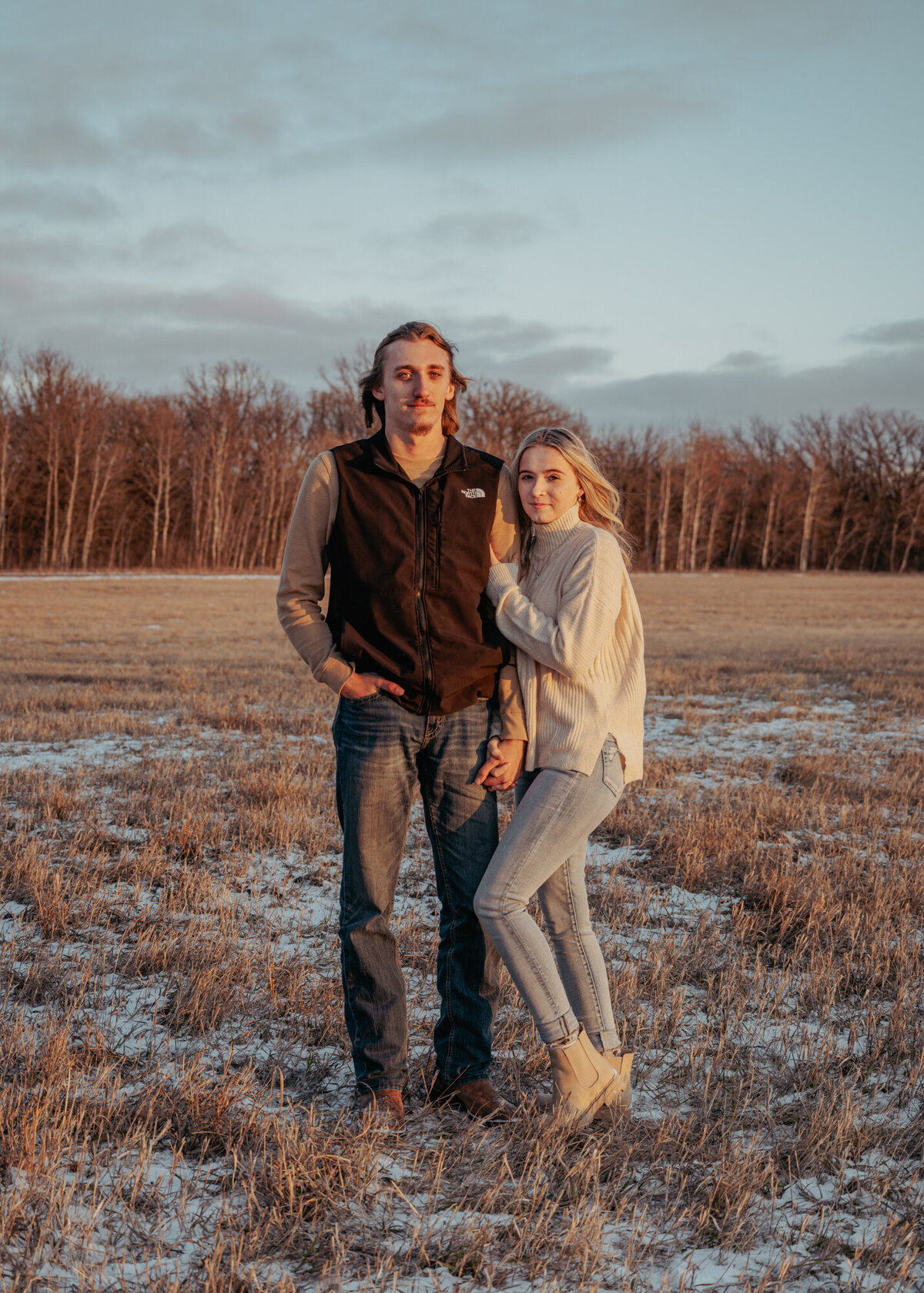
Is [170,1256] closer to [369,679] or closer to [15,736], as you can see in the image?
[369,679]

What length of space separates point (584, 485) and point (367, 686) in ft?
3.33

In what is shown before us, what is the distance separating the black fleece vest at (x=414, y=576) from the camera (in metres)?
3.13

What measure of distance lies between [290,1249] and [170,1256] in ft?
1.00

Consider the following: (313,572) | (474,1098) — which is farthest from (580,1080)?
(313,572)

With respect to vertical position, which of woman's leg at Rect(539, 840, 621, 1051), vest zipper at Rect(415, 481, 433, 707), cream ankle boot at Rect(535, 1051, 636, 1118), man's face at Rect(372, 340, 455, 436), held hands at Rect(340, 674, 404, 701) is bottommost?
cream ankle boot at Rect(535, 1051, 636, 1118)

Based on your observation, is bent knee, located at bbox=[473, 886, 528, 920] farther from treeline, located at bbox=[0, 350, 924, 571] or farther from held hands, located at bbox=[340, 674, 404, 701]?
treeline, located at bbox=[0, 350, 924, 571]

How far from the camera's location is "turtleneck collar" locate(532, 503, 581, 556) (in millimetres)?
3203

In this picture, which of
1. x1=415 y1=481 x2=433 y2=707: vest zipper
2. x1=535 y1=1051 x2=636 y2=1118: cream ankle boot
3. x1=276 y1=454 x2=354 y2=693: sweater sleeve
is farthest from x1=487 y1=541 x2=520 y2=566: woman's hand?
x1=535 y1=1051 x2=636 y2=1118: cream ankle boot

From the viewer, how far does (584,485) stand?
3.21 meters

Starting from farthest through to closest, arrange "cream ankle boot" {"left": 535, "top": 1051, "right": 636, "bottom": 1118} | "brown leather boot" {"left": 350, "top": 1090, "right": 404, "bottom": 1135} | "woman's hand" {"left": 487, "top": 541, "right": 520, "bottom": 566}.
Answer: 1. "woman's hand" {"left": 487, "top": 541, "right": 520, "bottom": 566}
2. "cream ankle boot" {"left": 535, "top": 1051, "right": 636, "bottom": 1118}
3. "brown leather boot" {"left": 350, "top": 1090, "right": 404, "bottom": 1135}

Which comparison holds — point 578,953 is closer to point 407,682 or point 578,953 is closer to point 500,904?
point 500,904

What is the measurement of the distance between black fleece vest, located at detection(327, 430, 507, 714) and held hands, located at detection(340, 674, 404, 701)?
0.10 feet

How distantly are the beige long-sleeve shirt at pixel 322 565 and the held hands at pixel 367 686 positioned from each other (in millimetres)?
35

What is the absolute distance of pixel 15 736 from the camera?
8.75m
